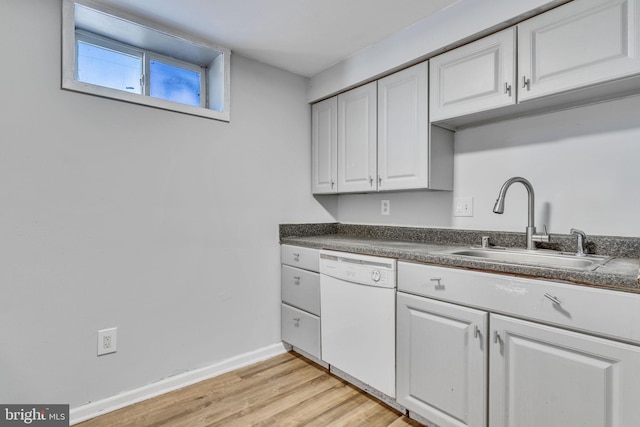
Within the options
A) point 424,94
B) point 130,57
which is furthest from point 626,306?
point 130,57

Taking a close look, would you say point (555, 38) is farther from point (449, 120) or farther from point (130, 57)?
point (130, 57)

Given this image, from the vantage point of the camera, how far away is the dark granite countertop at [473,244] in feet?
3.65

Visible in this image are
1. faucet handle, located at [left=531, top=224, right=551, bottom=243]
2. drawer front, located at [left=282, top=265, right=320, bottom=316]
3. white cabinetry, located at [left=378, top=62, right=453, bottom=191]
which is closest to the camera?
faucet handle, located at [left=531, top=224, right=551, bottom=243]

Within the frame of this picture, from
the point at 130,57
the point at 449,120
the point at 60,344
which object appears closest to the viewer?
the point at 60,344

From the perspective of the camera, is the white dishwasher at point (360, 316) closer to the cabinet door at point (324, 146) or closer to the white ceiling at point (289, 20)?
the cabinet door at point (324, 146)

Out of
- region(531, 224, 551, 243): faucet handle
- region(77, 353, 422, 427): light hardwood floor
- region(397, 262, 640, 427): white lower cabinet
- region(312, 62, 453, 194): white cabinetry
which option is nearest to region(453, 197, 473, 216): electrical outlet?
region(312, 62, 453, 194): white cabinetry

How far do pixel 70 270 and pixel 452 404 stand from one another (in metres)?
1.99

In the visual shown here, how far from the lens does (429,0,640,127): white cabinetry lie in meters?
1.28

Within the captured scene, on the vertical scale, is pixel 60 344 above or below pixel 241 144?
below

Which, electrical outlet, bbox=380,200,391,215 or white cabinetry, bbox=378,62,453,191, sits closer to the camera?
white cabinetry, bbox=378,62,453,191

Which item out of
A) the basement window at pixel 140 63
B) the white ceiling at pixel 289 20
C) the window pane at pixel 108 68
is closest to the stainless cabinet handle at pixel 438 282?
the white ceiling at pixel 289 20

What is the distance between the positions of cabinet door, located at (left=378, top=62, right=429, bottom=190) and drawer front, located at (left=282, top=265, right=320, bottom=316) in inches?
31.5

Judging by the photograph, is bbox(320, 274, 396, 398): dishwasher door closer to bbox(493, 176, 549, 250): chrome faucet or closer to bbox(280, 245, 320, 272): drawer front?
bbox(280, 245, 320, 272): drawer front

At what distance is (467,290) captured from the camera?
142cm
